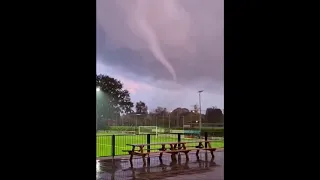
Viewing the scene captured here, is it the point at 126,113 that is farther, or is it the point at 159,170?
the point at 126,113

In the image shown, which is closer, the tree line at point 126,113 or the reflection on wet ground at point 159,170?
the reflection on wet ground at point 159,170

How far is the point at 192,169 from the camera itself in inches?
292

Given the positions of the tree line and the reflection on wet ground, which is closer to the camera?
the reflection on wet ground
